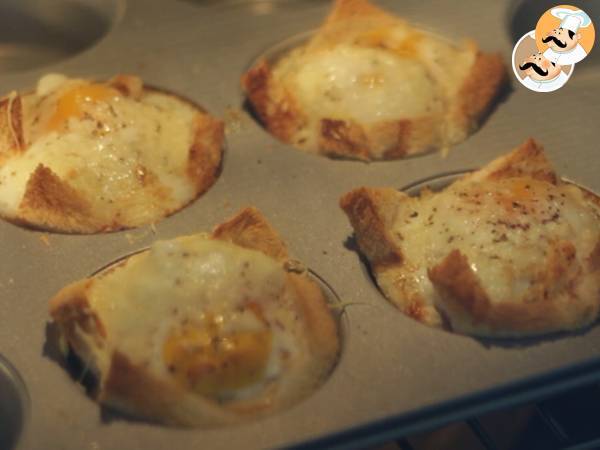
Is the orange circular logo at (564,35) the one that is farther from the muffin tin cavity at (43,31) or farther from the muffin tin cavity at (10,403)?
the muffin tin cavity at (10,403)

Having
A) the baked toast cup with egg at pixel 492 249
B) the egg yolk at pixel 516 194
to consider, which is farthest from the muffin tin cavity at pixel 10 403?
the egg yolk at pixel 516 194

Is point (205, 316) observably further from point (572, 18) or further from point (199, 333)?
point (572, 18)

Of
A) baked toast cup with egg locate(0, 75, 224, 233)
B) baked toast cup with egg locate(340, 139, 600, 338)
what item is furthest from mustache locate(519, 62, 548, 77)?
baked toast cup with egg locate(0, 75, 224, 233)

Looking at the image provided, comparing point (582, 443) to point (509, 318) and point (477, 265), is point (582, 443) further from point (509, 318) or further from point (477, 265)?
point (477, 265)

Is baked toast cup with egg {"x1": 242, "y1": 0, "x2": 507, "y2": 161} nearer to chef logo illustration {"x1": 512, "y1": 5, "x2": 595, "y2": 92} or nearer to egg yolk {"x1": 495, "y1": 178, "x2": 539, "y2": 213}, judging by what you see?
chef logo illustration {"x1": 512, "y1": 5, "x2": 595, "y2": 92}

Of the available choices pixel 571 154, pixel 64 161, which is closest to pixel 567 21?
pixel 571 154
